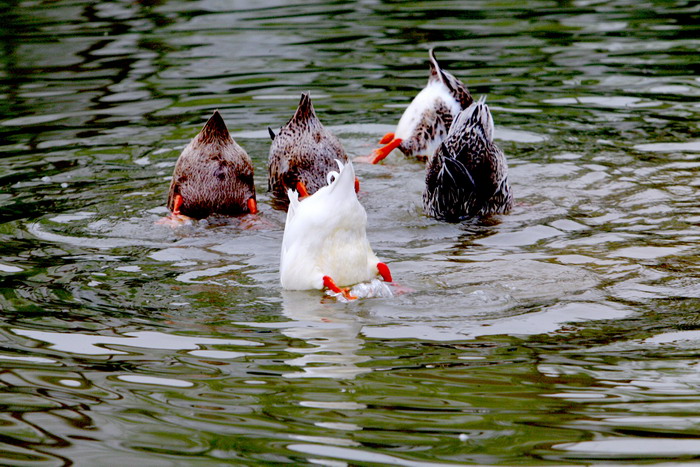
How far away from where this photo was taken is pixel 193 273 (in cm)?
614

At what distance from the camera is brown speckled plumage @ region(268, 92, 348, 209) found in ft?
26.1

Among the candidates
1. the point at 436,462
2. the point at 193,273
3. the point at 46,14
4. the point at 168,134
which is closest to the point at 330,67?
the point at 168,134

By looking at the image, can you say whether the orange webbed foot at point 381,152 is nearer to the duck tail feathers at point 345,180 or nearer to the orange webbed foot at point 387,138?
the orange webbed foot at point 387,138

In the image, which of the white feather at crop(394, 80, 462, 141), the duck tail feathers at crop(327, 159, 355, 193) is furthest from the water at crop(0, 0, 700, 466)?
the duck tail feathers at crop(327, 159, 355, 193)

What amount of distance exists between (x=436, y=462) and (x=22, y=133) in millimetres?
7252

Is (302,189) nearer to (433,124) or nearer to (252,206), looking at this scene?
(252,206)

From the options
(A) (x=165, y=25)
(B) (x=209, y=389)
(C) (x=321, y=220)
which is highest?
(A) (x=165, y=25)

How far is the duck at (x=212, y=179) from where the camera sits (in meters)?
7.52

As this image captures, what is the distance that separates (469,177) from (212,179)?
6.17 feet

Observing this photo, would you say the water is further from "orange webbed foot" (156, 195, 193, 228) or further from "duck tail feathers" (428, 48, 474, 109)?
"duck tail feathers" (428, 48, 474, 109)

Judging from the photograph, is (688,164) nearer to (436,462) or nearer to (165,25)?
(436,462)

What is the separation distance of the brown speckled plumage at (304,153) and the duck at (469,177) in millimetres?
828

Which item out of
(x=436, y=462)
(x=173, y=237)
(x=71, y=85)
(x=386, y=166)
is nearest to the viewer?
(x=436, y=462)

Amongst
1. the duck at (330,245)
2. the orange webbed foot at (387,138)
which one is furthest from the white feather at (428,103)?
the duck at (330,245)
